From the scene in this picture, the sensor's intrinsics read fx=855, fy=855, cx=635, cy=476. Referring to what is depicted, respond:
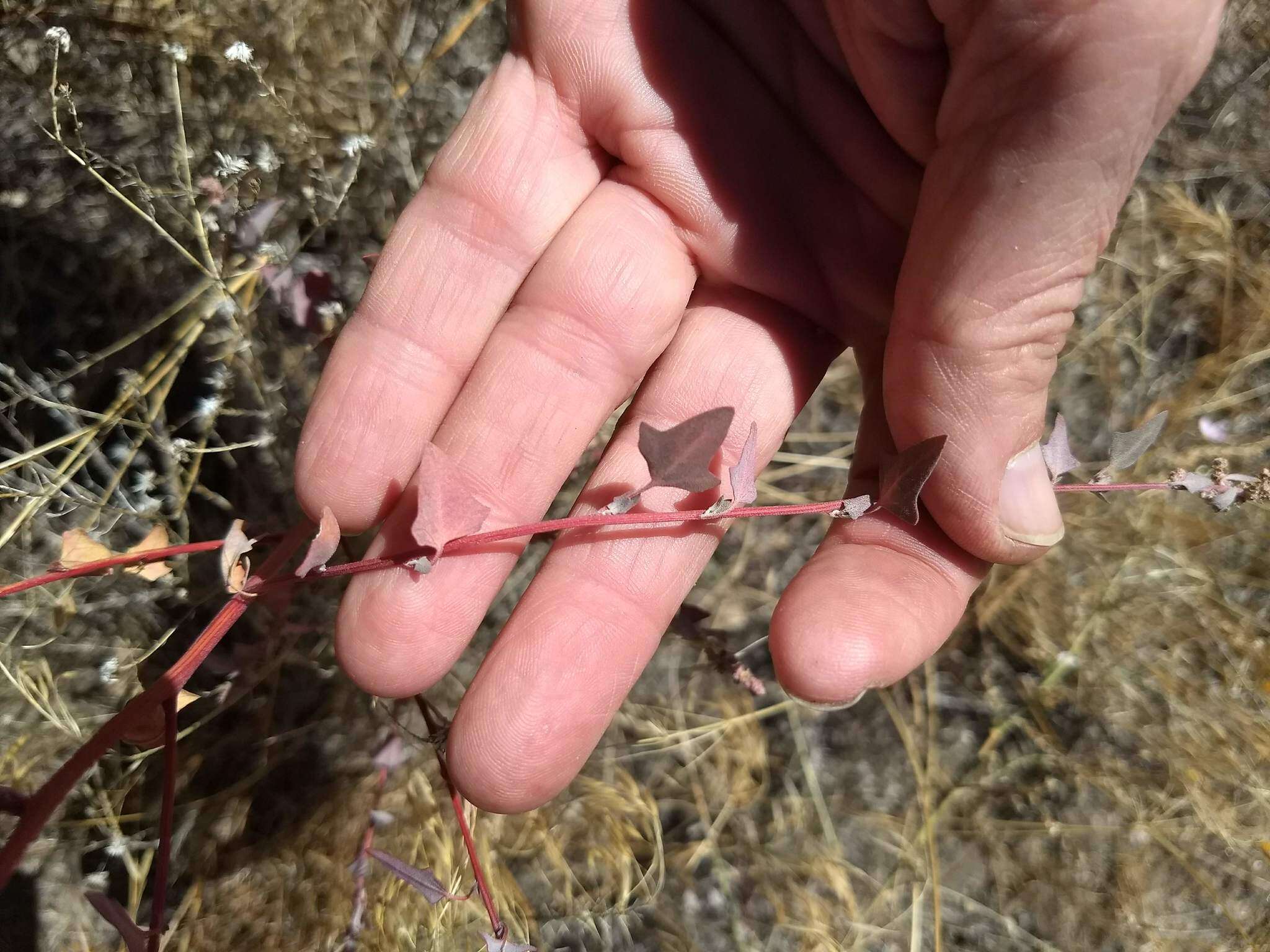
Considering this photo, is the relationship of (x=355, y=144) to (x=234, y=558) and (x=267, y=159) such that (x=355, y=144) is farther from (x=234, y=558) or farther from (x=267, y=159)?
(x=234, y=558)

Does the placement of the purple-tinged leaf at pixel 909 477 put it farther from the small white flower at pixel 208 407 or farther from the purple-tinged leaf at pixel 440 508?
the small white flower at pixel 208 407

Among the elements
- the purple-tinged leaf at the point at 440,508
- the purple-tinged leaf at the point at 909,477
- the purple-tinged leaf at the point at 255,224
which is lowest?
the purple-tinged leaf at the point at 909,477

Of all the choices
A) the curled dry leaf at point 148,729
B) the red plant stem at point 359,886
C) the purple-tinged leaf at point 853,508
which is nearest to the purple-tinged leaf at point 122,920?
the curled dry leaf at point 148,729

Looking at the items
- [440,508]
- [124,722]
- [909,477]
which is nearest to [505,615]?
[440,508]

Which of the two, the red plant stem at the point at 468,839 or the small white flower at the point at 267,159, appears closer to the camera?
the red plant stem at the point at 468,839

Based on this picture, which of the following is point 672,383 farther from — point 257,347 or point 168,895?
point 168,895

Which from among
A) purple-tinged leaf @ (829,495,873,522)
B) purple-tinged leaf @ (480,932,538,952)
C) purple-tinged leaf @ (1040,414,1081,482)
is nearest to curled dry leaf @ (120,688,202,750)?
purple-tinged leaf @ (480,932,538,952)

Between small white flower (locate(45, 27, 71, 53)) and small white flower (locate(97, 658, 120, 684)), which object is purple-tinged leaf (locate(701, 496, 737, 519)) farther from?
small white flower (locate(45, 27, 71, 53))
